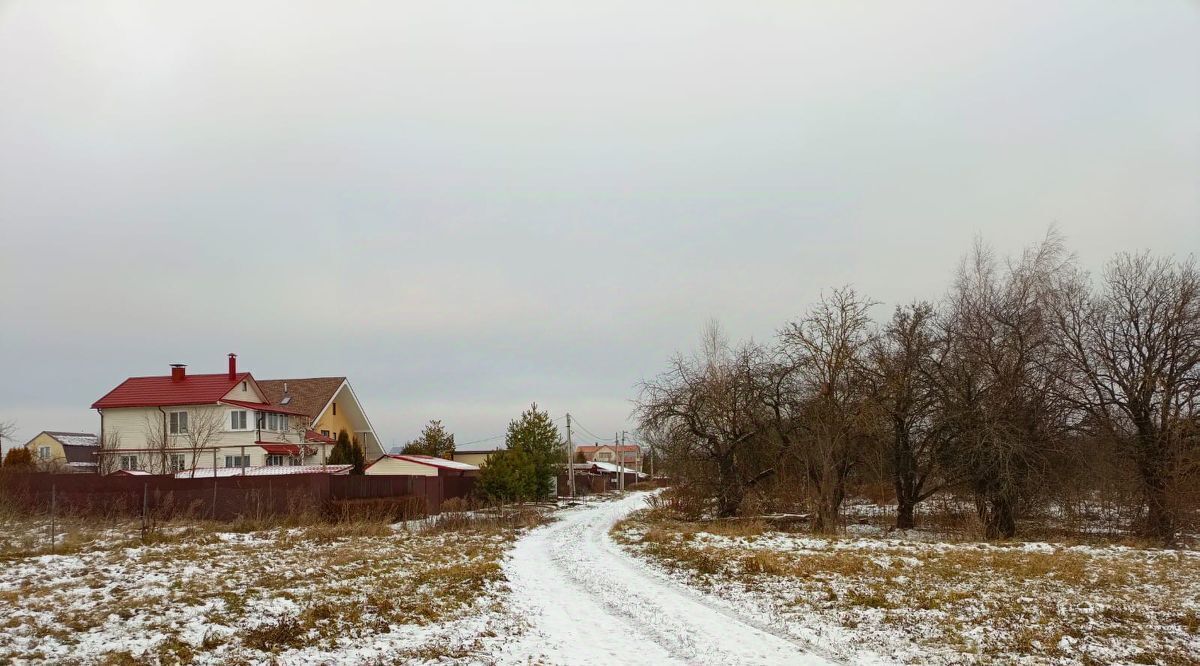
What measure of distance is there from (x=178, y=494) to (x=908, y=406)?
78.5 feet

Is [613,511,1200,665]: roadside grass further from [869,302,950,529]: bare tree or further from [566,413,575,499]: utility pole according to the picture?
[566,413,575,499]: utility pole

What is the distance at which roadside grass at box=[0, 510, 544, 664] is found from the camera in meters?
8.41

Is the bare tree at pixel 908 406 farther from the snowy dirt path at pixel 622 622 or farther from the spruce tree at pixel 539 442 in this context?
the spruce tree at pixel 539 442

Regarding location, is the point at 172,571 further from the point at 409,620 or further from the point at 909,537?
the point at 909,537

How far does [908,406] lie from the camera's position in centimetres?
2619

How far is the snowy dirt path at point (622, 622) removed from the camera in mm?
8875

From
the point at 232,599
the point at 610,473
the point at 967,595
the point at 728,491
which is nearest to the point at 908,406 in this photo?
the point at 728,491

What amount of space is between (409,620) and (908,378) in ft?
66.8

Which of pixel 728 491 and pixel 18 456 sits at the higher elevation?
pixel 18 456

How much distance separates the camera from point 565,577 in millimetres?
15430

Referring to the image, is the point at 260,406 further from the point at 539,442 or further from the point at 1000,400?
the point at 1000,400

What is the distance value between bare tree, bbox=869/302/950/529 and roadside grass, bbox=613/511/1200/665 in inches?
251

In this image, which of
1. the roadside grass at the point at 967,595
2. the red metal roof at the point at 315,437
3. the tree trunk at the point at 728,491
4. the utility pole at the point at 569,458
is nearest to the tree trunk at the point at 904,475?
the tree trunk at the point at 728,491

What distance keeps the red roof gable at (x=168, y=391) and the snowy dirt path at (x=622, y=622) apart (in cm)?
3162
